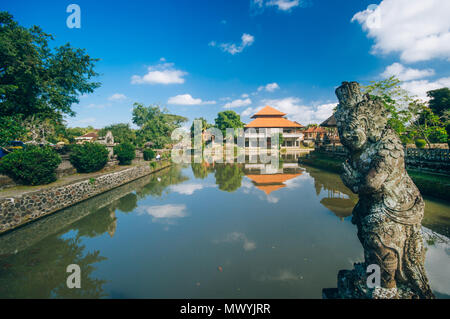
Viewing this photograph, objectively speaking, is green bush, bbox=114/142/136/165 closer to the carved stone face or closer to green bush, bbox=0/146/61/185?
green bush, bbox=0/146/61/185

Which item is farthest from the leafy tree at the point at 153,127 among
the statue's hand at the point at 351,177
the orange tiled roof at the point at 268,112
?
the statue's hand at the point at 351,177

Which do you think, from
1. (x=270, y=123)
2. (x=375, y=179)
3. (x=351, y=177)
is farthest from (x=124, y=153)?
(x=270, y=123)

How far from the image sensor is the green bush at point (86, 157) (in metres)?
10.6

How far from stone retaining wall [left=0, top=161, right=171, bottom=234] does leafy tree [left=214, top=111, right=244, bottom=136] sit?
33759mm

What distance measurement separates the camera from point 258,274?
135 inches

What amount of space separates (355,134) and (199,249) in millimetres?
3867

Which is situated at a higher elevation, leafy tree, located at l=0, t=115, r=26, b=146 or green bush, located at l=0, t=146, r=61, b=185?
leafy tree, located at l=0, t=115, r=26, b=146

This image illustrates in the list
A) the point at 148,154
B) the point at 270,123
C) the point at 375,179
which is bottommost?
the point at 148,154

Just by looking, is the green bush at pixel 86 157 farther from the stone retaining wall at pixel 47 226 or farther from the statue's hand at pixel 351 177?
the statue's hand at pixel 351 177

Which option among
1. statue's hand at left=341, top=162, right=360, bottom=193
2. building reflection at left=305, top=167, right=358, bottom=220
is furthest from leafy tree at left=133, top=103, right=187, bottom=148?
statue's hand at left=341, top=162, right=360, bottom=193

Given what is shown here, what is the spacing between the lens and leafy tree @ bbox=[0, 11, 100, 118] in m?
10.7

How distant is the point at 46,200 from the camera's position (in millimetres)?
6781
